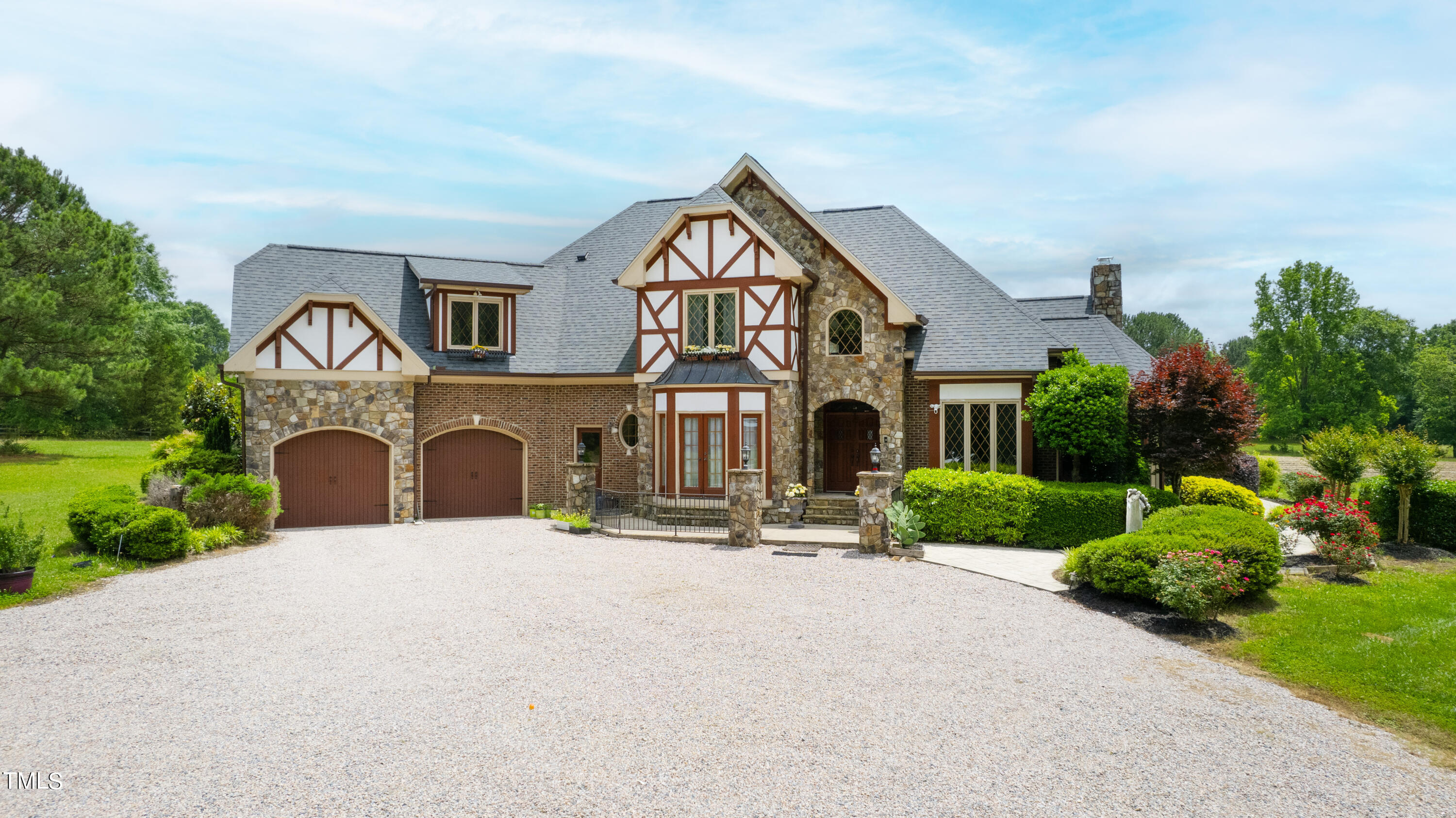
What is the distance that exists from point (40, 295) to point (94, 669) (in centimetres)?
2565

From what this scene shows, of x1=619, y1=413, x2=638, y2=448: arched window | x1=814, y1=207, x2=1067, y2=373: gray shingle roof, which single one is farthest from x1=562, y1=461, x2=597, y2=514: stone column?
x1=814, y1=207, x2=1067, y2=373: gray shingle roof

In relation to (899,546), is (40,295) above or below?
above

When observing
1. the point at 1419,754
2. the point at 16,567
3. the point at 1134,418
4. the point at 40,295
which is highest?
the point at 40,295

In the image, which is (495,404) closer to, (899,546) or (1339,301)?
(899,546)

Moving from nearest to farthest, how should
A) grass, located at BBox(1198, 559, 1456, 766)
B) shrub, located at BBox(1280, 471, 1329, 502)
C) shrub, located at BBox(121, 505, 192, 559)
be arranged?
1. grass, located at BBox(1198, 559, 1456, 766)
2. shrub, located at BBox(121, 505, 192, 559)
3. shrub, located at BBox(1280, 471, 1329, 502)

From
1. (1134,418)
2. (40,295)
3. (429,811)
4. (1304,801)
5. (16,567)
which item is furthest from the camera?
(40,295)

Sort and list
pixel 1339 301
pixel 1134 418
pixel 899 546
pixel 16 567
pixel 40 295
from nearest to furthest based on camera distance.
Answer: pixel 16 567
pixel 899 546
pixel 1134 418
pixel 40 295
pixel 1339 301

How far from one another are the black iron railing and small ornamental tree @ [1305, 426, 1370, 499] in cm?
1192

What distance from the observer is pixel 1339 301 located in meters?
46.3

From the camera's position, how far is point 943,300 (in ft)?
66.6

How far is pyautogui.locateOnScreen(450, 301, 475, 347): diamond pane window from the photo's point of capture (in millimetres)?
20250

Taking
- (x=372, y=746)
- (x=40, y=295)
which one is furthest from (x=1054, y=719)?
(x=40, y=295)

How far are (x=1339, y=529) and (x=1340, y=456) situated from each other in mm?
3490

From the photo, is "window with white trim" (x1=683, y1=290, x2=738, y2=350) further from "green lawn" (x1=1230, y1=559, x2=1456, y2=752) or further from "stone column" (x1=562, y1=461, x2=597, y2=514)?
"green lawn" (x1=1230, y1=559, x2=1456, y2=752)
